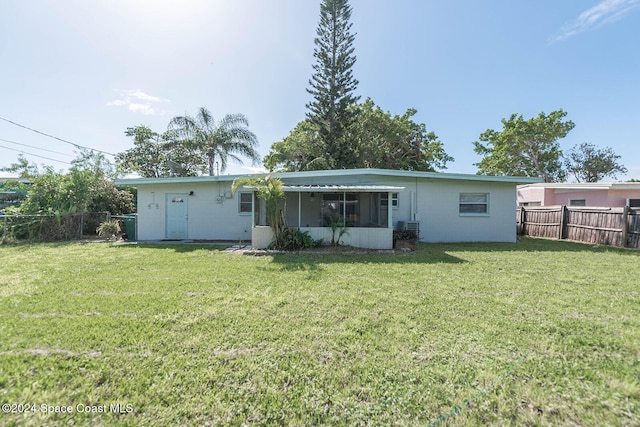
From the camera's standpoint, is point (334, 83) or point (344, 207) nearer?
point (344, 207)

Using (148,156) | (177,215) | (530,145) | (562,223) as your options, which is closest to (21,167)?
(148,156)

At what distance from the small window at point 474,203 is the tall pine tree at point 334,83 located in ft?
32.3

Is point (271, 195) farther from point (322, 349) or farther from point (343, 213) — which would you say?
point (322, 349)

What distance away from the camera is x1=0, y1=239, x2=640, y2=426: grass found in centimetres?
181

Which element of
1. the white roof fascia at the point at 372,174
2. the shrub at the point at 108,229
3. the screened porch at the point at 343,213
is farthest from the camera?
the shrub at the point at 108,229

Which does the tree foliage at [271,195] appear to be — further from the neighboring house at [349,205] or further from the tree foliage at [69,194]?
the tree foliage at [69,194]

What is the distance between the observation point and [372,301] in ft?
12.5

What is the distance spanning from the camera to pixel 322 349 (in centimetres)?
254

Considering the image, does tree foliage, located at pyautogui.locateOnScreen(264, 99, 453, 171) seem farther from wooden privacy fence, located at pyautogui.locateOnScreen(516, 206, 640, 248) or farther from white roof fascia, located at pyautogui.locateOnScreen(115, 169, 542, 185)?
wooden privacy fence, located at pyautogui.locateOnScreen(516, 206, 640, 248)

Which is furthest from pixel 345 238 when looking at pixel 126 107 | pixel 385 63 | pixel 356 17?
Result: pixel 126 107

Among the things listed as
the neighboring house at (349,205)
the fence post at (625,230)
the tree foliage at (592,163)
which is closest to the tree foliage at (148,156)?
the neighboring house at (349,205)

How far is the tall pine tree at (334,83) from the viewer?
17812mm

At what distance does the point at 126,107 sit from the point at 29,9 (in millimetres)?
9111

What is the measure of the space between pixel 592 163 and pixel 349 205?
1501 inches
